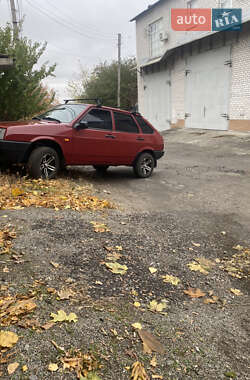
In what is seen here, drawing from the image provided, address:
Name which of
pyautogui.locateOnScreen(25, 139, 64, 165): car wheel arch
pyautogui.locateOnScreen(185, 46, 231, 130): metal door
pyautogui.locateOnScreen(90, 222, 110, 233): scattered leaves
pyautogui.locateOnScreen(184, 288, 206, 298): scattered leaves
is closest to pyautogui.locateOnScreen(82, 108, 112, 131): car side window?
pyautogui.locateOnScreen(25, 139, 64, 165): car wheel arch

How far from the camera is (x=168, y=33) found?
19.8 metres

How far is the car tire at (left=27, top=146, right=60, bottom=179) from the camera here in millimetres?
6449

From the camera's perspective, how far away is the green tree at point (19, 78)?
11.0 metres

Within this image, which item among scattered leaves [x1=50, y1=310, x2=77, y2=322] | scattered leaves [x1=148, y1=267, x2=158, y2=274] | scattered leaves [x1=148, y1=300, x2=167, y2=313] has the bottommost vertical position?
scattered leaves [x1=148, y1=300, x2=167, y2=313]

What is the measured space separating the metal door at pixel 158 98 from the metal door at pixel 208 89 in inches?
97.7

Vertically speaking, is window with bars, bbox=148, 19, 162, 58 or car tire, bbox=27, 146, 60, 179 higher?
window with bars, bbox=148, 19, 162, 58

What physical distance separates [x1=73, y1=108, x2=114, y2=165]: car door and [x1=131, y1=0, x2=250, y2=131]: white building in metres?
9.71

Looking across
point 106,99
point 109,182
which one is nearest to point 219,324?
point 109,182

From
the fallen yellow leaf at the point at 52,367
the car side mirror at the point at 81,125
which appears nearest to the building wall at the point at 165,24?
the car side mirror at the point at 81,125

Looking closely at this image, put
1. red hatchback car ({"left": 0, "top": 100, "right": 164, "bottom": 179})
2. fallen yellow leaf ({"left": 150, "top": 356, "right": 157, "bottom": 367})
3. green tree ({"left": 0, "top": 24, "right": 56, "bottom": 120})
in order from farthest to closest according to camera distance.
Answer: green tree ({"left": 0, "top": 24, "right": 56, "bottom": 120}), red hatchback car ({"left": 0, "top": 100, "right": 164, "bottom": 179}), fallen yellow leaf ({"left": 150, "top": 356, "right": 157, "bottom": 367})

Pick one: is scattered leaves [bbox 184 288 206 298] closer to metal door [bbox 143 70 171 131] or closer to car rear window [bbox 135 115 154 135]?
car rear window [bbox 135 115 154 135]

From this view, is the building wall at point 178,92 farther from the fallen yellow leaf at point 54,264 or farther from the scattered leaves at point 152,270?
the fallen yellow leaf at point 54,264

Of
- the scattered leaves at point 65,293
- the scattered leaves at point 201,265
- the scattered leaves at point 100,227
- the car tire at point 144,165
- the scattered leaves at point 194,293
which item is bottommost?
the scattered leaves at point 194,293

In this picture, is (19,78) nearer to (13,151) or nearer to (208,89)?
(13,151)
